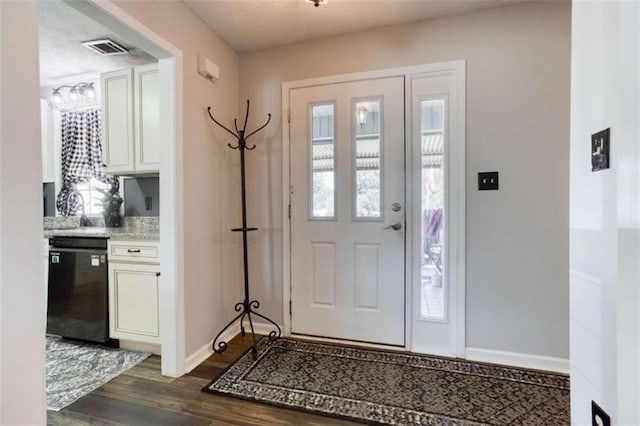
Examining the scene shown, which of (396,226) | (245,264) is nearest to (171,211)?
(245,264)

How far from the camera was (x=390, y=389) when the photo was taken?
1898 mm

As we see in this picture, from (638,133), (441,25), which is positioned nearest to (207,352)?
(638,133)

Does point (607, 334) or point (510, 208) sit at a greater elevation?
point (510, 208)

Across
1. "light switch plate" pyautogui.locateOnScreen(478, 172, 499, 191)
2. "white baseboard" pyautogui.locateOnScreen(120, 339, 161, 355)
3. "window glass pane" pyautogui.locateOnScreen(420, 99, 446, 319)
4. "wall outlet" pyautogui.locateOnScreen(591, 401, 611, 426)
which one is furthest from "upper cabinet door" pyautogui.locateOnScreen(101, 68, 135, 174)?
"wall outlet" pyautogui.locateOnScreen(591, 401, 611, 426)

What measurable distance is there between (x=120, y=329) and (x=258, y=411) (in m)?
1.40

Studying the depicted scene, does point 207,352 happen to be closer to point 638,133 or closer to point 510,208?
point 510,208

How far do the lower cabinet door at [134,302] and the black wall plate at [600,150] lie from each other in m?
2.49

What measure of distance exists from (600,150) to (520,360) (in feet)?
6.59

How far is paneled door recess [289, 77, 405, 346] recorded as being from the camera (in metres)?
2.44

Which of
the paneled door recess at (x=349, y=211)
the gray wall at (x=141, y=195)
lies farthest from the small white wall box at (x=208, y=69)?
the gray wall at (x=141, y=195)

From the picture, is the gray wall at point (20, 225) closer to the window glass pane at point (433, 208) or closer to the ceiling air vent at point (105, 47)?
the ceiling air vent at point (105, 47)

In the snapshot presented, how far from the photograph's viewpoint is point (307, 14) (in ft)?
7.34

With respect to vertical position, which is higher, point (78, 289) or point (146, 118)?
point (146, 118)

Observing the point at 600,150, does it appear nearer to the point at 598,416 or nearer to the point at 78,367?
the point at 598,416
